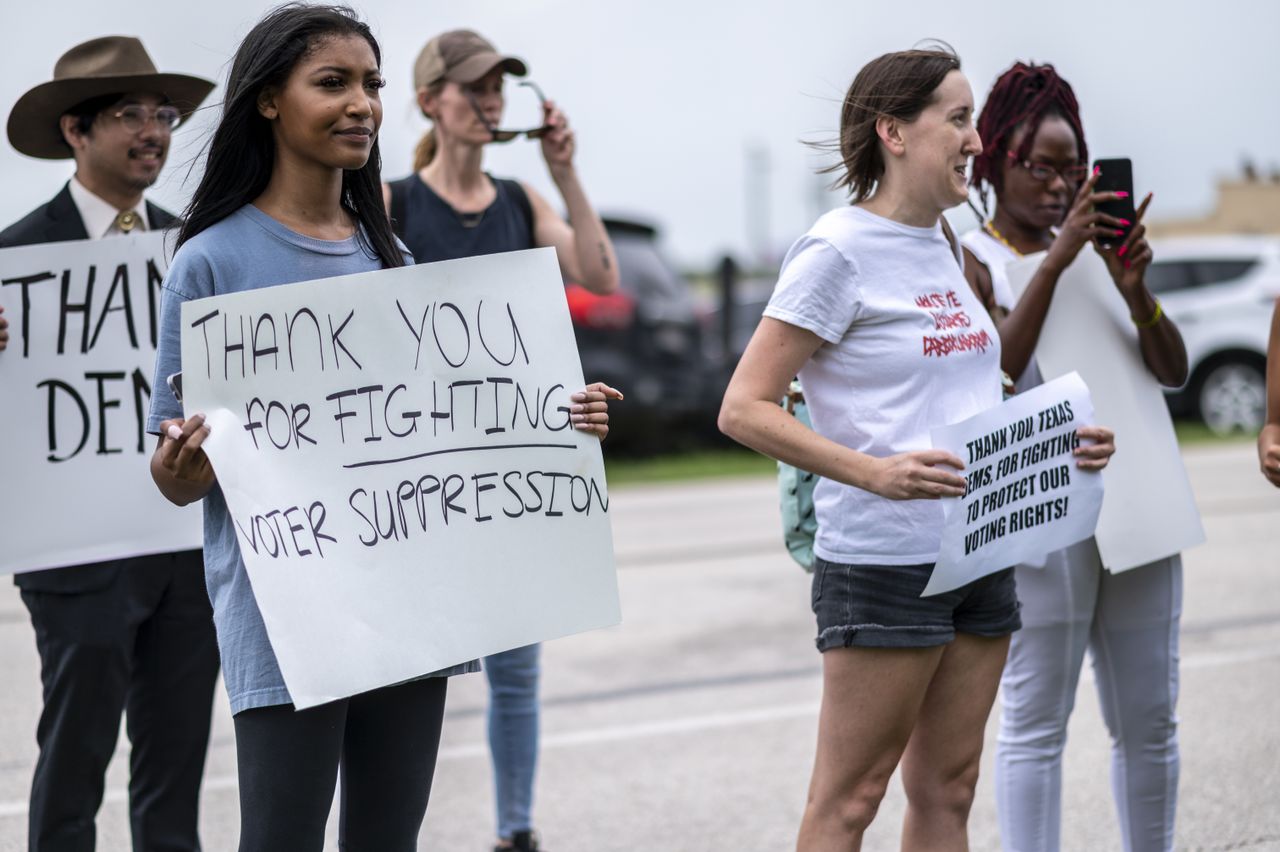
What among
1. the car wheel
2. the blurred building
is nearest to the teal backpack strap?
the car wheel

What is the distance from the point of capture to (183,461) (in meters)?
2.38

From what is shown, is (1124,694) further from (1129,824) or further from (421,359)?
(421,359)

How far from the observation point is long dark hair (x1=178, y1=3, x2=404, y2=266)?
2506 millimetres

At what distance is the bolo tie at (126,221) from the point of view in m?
3.55

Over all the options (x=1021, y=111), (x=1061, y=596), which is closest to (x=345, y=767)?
(x=1061, y=596)

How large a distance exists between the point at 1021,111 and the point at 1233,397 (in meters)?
12.2

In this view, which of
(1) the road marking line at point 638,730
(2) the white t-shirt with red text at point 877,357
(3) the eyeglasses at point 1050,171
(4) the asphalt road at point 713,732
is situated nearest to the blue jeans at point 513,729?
(4) the asphalt road at point 713,732

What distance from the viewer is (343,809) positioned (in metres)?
2.60

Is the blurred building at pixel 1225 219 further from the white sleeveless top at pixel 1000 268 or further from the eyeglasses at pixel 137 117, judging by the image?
the eyeglasses at pixel 137 117

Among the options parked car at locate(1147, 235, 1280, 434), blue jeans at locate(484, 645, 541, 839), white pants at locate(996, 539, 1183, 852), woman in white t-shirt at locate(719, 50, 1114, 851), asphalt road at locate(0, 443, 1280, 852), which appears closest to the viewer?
woman in white t-shirt at locate(719, 50, 1114, 851)

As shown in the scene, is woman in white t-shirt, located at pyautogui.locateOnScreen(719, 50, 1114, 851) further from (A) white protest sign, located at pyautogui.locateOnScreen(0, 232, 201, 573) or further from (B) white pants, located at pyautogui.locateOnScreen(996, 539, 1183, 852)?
(A) white protest sign, located at pyautogui.locateOnScreen(0, 232, 201, 573)

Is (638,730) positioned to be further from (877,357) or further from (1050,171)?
(877,357)

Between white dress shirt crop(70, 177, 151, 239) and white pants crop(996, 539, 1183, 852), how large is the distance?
222 centimetres

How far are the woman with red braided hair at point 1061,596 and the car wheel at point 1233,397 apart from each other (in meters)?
11.9
